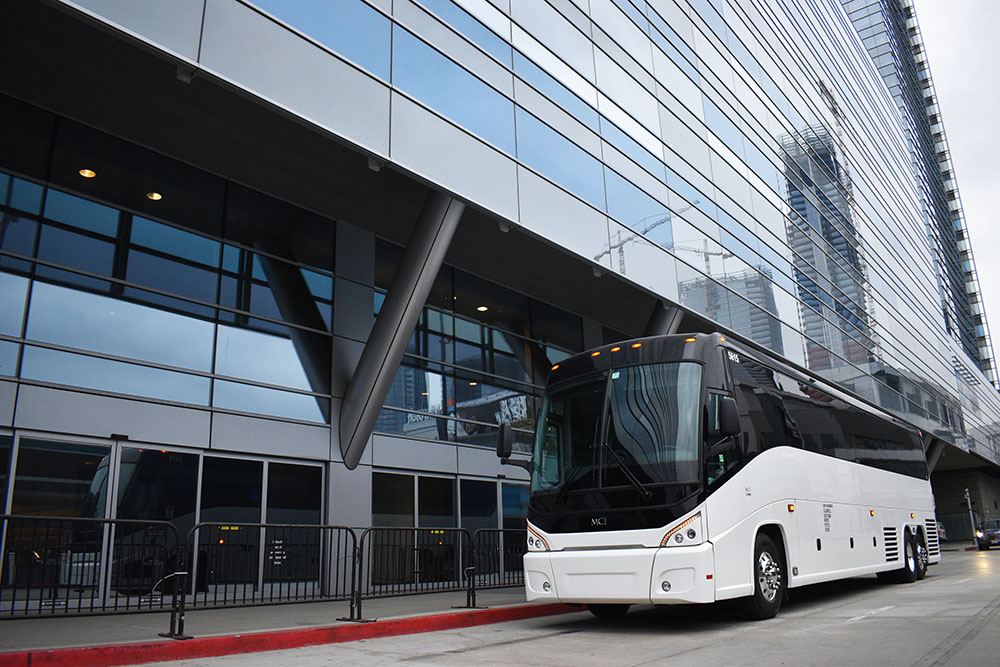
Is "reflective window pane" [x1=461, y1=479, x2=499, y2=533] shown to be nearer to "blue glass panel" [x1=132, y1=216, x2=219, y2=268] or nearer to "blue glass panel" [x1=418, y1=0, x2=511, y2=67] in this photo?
"blue glass panel" [x1=132, y1=216, x2=219, y2=268]

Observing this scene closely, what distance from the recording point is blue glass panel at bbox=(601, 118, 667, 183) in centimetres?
1920

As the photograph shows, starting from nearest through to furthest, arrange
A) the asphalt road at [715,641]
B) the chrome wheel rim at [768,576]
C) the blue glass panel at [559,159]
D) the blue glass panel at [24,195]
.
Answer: the asphalt road at [715,641] → the chrome wheel rim at [768,576] → the blue glass panel at [24,195] → the blue glass panel at [559,159]

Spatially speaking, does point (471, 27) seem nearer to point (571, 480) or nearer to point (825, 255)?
point (571, 480)

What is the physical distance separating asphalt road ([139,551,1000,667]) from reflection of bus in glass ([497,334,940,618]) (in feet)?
1.56

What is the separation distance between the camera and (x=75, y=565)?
9.42 m

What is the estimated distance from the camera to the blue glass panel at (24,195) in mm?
11305

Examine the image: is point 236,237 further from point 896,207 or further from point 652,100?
point 896,207

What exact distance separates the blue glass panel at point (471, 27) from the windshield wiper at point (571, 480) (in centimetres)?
978

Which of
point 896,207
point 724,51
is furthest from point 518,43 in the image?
point 896,207

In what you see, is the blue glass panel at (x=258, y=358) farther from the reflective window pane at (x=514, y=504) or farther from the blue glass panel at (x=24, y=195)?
the reflective window pane at (x=514, y=504)

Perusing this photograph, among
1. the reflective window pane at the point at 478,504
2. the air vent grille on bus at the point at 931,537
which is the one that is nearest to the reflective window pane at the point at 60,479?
the reflective window pane at the point at 478,504

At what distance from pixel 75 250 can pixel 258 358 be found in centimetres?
357

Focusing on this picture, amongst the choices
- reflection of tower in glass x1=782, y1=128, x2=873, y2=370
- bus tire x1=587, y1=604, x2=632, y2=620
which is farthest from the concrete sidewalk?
reflection of tower in glass x1=782, y1=128, x2=873, y2=370

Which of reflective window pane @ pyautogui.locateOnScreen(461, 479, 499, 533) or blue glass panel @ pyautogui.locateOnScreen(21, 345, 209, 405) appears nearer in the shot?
blue glass panel @ pyautogui.locateOnScreen(21, 345, 209, 405)
